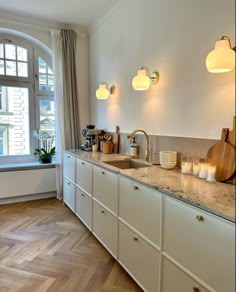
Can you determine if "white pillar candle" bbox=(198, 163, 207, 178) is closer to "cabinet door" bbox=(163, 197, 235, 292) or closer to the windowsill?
"cabinet door" bbox=(163, 197, 235, 292)

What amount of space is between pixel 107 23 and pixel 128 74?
3.35ft

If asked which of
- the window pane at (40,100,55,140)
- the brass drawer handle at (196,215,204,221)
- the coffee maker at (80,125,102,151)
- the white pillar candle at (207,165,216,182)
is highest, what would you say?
the window pane at (40,100,55,140)

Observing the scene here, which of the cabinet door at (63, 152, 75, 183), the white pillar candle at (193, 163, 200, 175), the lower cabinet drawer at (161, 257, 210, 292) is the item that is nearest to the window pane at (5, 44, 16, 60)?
the cabinet door at (63, 152, 75, 183)

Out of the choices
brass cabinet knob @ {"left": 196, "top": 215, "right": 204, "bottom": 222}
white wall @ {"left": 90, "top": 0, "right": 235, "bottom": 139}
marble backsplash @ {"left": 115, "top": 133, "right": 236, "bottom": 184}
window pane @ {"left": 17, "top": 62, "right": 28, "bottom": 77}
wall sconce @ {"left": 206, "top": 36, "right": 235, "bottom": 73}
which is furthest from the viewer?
window pane @ {"left": 17, "top": 62, "right": 28, "bottom": 77}

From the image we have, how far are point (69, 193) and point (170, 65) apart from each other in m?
2.17

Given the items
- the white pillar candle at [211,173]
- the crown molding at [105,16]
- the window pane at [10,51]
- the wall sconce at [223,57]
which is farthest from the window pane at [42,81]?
the white pillar candle at [211,173]

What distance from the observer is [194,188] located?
1.48 m

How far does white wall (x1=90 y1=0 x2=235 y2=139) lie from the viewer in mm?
1745

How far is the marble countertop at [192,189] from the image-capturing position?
117 centimetres

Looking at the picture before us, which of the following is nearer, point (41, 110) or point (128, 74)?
point (128, 74)

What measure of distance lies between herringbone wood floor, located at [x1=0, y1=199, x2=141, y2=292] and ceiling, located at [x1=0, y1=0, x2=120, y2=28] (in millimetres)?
2799

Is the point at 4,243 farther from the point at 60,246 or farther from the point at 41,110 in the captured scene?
the point at 41,110

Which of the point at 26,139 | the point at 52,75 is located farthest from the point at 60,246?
the point at 52,75

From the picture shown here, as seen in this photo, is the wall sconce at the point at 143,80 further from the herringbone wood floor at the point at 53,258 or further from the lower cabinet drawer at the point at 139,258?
the herringbone wood floor at the point at 53,258
